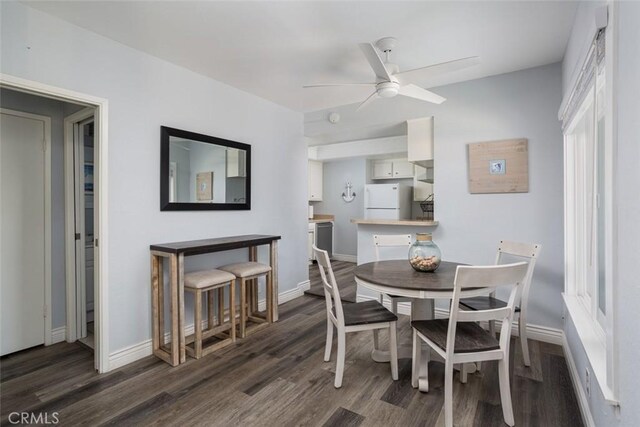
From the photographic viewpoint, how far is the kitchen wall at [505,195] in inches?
111

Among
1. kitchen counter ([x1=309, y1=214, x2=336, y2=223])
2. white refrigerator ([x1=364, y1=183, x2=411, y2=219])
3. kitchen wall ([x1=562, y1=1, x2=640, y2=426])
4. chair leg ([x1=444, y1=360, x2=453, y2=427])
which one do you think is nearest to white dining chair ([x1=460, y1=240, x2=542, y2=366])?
chair leg ([x1=444, y1=360, x2=453, y2=427])

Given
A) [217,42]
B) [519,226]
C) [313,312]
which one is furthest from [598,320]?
[217,42]

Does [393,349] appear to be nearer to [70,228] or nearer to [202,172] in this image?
[202,172]

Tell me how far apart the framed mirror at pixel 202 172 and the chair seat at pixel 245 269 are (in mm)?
619

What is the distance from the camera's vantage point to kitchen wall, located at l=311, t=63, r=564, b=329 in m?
2.81

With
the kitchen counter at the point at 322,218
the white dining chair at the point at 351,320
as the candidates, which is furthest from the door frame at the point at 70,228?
the kitchen counter at the point at 322,218

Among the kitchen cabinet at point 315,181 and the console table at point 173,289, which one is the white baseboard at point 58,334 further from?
the kitchen cabinet at point 315,181

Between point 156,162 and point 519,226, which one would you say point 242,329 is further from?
point 519,226

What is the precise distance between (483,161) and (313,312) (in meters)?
2.42

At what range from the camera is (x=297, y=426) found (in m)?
1.77

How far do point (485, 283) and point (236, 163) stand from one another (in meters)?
2.67

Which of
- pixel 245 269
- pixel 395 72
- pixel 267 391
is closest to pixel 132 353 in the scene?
pixel 245 269

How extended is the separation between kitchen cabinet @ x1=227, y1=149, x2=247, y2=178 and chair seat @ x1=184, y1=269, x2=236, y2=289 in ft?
3.54

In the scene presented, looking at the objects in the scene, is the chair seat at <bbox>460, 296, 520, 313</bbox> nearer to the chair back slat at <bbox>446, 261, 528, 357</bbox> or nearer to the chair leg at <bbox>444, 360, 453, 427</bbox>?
the chair back slat at <bbox>446, 261, 528, 357</bbox>
